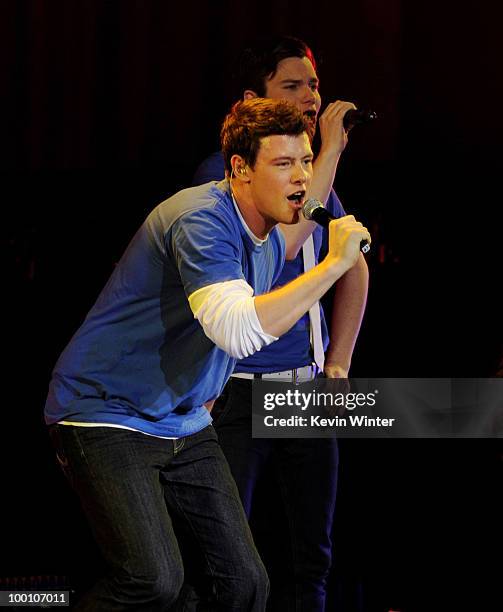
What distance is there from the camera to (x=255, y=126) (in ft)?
8.02

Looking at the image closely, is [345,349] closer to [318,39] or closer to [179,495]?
[179,495]

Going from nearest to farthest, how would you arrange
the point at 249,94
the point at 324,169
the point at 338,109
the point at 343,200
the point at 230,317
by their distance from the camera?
the point at 230,317 < the point at 324,169 < the point at 338,109 < the point at 249,94 < the point at 343,200

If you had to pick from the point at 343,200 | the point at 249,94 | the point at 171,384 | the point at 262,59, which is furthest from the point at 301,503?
the point at 343,200

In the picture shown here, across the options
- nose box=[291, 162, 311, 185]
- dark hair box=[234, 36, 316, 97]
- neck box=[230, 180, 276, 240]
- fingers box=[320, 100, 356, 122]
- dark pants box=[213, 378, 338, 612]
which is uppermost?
dark hair box=[234, 36, 316, 97]

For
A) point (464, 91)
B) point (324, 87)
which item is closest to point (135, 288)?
point (324, 87)

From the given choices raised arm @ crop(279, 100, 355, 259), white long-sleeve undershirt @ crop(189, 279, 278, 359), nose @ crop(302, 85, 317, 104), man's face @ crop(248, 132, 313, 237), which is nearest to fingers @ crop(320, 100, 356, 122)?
raised arm @ crop(279, 100, 355, 259)

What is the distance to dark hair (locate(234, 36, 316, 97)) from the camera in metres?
3.08

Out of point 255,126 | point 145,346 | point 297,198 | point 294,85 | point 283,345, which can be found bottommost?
point 283,345

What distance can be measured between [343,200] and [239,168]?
159 cm

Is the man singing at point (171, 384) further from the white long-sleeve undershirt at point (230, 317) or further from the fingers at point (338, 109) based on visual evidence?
the fingers at point (338, 109)

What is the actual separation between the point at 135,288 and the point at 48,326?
1890 millimetres

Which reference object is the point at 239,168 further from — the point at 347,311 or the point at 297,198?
the point at 347,311

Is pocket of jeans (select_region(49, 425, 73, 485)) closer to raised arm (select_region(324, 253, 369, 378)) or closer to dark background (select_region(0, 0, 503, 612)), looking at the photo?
raised arm (select_region(324, 253, 369, 378))

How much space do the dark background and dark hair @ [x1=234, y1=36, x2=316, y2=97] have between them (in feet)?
3.06
